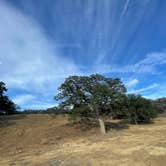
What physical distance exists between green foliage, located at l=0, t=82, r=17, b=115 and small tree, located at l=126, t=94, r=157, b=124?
2298 centimetres

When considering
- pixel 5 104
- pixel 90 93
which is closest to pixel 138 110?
pixel 90 93

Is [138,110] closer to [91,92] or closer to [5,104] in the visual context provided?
[91,92]

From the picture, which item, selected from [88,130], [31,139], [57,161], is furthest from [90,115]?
[57,161]

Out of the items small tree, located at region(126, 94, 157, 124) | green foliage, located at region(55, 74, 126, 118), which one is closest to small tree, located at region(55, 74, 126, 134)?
green foliage, located at region(55, 74, 126, 118)

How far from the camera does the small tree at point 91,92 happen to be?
1057 inches

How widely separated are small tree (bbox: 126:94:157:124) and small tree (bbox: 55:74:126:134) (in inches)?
593

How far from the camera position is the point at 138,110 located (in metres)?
42.4

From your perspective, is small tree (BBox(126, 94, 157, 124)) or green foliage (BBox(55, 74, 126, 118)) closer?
green foliage (BBox(55, 74, 126, 118))

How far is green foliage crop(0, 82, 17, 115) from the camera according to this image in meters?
41.7

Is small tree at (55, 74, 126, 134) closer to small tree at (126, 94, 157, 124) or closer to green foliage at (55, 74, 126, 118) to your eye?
green foliage at (55, 74, 126, 118)

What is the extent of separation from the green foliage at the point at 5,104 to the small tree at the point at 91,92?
18.5m

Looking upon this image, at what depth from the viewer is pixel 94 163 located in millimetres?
11930

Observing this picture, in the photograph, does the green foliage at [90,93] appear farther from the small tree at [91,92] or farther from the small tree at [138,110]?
the small tree at [138,110]

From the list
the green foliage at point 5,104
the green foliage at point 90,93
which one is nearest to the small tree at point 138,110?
the green foliage at point 90,93
